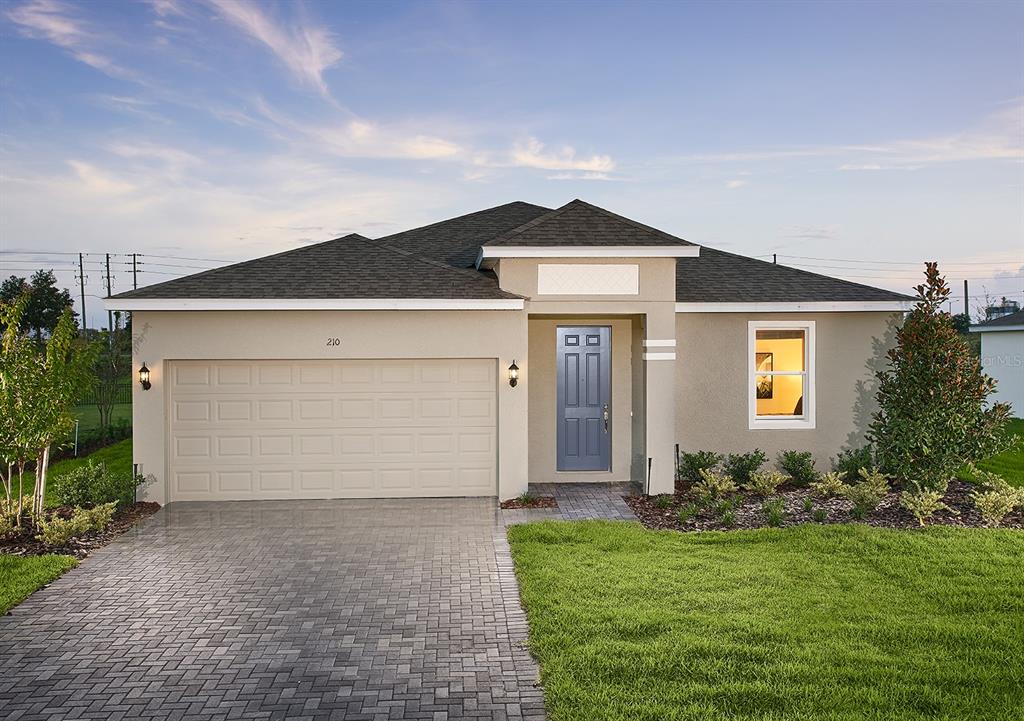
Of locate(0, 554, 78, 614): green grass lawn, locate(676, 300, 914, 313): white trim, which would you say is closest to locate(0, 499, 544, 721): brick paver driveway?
locate(0, 554, 78, 614): green grass lawn

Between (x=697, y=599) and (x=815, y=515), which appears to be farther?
(x=815, y=515)

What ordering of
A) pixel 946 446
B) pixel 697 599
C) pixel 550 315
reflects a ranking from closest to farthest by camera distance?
pixel 697 599 < pixel 946 446 < pixel 550 315

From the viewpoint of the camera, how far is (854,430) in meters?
13.5

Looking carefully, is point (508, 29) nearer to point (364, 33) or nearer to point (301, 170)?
point (364, 33)

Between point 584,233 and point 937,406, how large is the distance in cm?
574

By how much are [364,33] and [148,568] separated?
10.1m

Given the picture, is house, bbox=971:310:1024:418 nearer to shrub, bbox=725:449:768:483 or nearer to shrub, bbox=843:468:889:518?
shrub, bbox=725:449:768:483

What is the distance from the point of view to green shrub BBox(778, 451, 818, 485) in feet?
41.5

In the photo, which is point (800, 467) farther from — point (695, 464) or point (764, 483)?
point (695, 464)

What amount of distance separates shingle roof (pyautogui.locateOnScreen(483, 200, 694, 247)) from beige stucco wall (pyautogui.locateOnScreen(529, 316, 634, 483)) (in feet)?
5.60

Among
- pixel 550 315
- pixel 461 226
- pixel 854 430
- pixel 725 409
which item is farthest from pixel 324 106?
pixel 854 430

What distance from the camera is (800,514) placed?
10.7m

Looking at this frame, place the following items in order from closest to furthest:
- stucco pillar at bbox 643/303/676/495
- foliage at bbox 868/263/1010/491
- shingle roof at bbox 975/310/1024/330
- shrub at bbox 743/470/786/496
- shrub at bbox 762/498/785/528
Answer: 1. shrub at bbox 762/498/785/528
2. foliage at bbox 868/263/1010/491
3. shrub at bbox 743/470/786/496
4. stucco pillar at bbox 643/303/676/495
5. shingle roof at bbox 975/310/1024/330

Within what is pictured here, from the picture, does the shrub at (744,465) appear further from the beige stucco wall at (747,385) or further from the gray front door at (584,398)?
the gray front door at (584,398)
